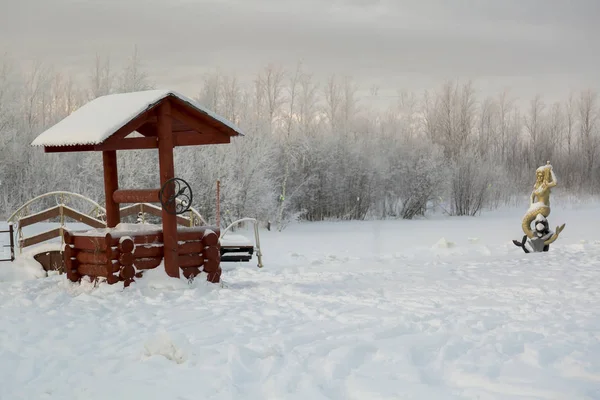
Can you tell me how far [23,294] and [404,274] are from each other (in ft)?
20.8

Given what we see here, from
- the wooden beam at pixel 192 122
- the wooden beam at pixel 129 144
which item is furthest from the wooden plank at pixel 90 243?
the wooden beam at pixel 192 122

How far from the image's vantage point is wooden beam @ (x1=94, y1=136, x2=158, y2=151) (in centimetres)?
890

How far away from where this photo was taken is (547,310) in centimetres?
731

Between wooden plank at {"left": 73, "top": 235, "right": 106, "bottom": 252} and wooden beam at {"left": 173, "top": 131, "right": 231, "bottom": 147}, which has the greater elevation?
wooden beam at {"left": 173, "top": 131, "right": 231, "bottom": 147}

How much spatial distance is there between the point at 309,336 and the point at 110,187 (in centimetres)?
533

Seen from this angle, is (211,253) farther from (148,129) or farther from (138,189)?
(148,129)

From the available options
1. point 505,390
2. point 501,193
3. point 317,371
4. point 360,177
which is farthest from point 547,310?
point 501,193

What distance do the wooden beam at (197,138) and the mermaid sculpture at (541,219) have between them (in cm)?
792

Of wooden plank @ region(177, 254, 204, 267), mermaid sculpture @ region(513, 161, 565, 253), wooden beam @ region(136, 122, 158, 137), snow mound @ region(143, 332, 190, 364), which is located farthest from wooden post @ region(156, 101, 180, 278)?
mermaid sculpture @ region(513, 161, 565, 253)

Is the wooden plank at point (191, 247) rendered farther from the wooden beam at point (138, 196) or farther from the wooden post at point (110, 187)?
the wooden post at point (110, 187)

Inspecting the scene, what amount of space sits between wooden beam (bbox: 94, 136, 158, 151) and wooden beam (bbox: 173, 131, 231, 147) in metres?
0.63

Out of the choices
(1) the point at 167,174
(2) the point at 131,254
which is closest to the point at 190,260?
(2) the point at 131,254

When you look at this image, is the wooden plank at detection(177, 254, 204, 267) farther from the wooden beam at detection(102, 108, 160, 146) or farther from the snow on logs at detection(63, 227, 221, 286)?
the wooden beam at detection(102, 108, 160, 146)

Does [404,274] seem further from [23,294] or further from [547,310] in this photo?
[23,294]
